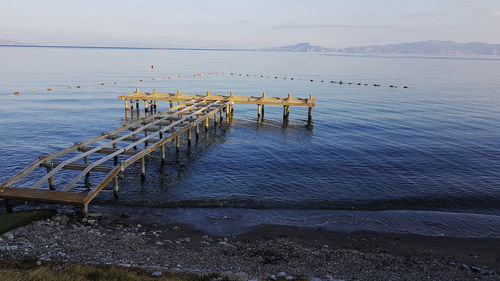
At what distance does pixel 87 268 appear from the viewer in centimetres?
1098

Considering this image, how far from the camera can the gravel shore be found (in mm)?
12320

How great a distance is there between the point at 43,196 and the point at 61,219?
1.22 meters

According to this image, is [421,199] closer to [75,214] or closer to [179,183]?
[179,183]

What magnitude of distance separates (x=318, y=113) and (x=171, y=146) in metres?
23.4

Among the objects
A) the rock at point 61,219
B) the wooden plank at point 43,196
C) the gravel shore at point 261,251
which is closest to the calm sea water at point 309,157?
the rock at point 61,219

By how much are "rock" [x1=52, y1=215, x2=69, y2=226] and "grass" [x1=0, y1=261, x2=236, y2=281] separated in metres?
3.77

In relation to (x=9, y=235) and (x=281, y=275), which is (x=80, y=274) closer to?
(x=9, y=235)

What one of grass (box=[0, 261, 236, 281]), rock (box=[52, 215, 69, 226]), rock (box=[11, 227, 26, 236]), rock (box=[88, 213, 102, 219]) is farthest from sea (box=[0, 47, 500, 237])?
grass (box=[0, 261, 236, 281])

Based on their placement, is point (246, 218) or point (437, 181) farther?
point (437, 181)

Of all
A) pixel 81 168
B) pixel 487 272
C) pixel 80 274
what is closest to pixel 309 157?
pixel 487 272

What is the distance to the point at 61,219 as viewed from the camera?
15273 mm

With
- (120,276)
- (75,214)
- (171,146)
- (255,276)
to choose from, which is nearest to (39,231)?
(75,214)

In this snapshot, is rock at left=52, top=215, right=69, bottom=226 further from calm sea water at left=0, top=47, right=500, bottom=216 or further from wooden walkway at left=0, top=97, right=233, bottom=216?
calm sea water at left=0, top=47, right=500, bottom=216

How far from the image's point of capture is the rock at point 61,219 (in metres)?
15.1
